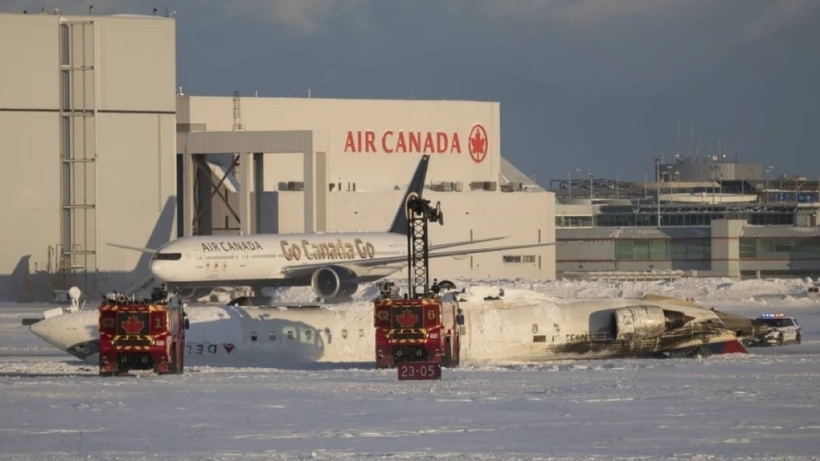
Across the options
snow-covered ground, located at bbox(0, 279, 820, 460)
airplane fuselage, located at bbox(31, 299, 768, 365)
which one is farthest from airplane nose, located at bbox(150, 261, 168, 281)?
snow-covered ground, located at bbox(0, 279, 820, 460)

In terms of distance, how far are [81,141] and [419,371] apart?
48.4 m

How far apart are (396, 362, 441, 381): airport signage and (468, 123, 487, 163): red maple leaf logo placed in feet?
236

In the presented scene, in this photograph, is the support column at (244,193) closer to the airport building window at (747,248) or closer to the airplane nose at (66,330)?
the airport building window at (747,248)

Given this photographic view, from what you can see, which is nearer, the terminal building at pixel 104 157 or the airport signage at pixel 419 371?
the airport signage at pixel 419 371

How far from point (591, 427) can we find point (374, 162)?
256 feet

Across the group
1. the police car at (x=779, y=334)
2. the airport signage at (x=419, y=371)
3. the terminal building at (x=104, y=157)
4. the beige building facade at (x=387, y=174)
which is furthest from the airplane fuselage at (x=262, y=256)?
the airport signage at (x=419, y=371)

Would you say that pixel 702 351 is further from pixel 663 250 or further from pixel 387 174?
pixel 663 250

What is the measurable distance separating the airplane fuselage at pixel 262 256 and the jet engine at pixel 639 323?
32555 millimetres

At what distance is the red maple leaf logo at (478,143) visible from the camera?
344 ft

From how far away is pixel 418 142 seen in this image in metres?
102

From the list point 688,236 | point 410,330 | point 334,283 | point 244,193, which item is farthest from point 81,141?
point 688,236

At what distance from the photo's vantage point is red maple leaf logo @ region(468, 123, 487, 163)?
105 metres

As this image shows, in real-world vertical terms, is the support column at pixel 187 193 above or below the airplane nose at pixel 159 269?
above

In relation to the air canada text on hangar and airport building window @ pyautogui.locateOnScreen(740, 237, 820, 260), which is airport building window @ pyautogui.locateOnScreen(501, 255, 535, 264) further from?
airport building window @ pyautogui.locateOnScreen(740, 237, 820, 260)
